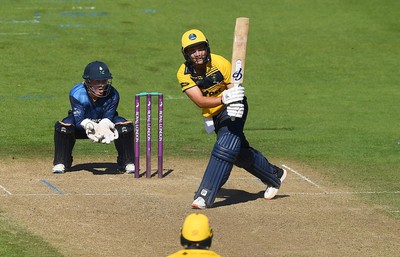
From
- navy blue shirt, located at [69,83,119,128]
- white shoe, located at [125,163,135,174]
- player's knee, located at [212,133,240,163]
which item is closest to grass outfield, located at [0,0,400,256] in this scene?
white shoe, located at [125,163,135,174]

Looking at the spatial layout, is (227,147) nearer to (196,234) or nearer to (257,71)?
(196,234)

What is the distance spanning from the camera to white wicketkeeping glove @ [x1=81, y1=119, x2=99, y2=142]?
15.3 meters

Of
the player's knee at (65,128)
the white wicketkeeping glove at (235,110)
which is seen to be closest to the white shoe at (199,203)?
the white wicketkeeping glove at (235,110)

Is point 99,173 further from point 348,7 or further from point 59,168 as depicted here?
point 348,7

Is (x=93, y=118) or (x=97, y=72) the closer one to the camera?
(x=97, y=72)

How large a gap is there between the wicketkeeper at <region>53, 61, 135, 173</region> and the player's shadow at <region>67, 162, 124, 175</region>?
0.90 feet

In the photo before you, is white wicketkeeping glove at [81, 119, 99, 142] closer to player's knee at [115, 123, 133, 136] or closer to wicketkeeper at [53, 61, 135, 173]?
wicketkeeper at [53, 61, 135, 173]

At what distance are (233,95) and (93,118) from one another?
10.4ft

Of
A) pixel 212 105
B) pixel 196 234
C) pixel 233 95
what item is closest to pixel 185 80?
pixel 212 105

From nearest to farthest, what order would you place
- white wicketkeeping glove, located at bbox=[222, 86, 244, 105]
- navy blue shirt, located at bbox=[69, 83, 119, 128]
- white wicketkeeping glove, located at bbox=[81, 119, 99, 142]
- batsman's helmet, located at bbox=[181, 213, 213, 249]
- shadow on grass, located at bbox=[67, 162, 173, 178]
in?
batsman's helmet, located at bbox=[181, 213, 213, 249] < white wicketkeeping glove, located at bbox=[222, 86, 244, 105] < white wicketkeeping glove, located at bbox=[81, 119, 99, 142] < navy blue shirt, located at bbox=[69, 83, 119, 128] < shadow on grass, located at bbox=[67, 162, 173, 178]

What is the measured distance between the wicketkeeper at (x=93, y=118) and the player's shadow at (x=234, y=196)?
168 centimetres

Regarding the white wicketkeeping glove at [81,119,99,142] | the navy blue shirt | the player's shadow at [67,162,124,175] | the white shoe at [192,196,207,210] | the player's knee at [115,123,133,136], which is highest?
the navy blue shirt

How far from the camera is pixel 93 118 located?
15.9 meters

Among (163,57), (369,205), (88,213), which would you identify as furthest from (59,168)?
(163,57)
